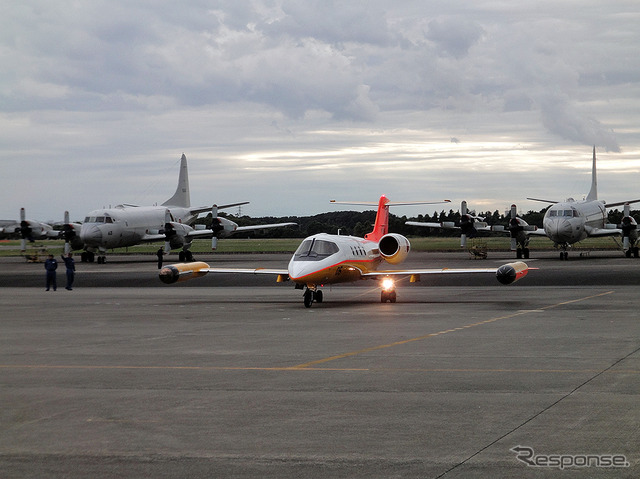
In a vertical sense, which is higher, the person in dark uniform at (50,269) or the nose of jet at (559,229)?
the nose of jet at (559,229)

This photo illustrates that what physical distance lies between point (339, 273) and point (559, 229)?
125 ft

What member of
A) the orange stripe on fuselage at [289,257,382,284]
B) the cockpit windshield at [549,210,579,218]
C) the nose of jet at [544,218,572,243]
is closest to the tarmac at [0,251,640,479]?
the orange stripe on fuselage at [289,257,382,284]

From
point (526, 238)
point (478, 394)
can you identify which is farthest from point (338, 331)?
point (526, 238)

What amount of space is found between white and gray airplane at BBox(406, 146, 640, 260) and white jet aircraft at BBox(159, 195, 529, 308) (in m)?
33.3

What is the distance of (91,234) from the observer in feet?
208

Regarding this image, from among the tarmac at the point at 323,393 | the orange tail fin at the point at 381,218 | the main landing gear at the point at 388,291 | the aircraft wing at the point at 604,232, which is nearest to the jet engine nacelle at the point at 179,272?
the tarmac at the point at 323,393

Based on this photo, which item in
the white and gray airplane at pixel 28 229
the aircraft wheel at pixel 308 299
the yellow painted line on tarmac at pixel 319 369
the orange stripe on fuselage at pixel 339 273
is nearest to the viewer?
the yellow painted line on tarmac at pixel 319 369

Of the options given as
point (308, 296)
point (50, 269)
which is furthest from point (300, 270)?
point (50, 269)

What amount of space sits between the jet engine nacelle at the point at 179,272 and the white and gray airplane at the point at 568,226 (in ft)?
126

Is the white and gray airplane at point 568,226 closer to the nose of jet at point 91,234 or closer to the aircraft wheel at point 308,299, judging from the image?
the nose of jet at point 91,234

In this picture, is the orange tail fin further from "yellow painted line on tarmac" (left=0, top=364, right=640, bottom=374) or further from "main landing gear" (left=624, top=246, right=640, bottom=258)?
"main landing gear" (left=624, top=246, right=640, bottom=258)

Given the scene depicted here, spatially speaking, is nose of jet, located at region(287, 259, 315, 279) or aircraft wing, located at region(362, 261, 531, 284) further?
aircraft wing, located at region(362, 261, 531, 284)

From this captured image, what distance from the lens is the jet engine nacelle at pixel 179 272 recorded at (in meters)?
30.5

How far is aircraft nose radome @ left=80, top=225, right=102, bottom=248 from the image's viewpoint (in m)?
63.4
